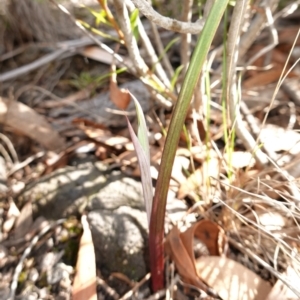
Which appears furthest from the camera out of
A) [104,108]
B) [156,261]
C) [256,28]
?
[104,108]

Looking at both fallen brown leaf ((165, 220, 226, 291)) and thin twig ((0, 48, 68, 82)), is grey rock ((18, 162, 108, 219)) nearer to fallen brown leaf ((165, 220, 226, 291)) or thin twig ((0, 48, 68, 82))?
fallen brown leaf ((165, 220, 226, 291))

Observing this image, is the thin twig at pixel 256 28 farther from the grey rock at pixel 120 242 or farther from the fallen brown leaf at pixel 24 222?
the fallen brown leaf at pixel 24 222

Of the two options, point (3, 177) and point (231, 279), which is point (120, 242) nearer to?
point (231, 279)

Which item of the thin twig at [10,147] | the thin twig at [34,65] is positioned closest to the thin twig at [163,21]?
the thin twig at [10,147]

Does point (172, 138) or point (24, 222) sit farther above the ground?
point (172, 138)

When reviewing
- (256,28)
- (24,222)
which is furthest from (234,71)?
(24,222)

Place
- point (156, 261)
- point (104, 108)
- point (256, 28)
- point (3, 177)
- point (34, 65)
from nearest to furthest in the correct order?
point (156, 261) < point (256, 28) < point (3, 177) < point (104, 108) < point (34, 65)
